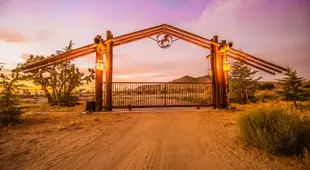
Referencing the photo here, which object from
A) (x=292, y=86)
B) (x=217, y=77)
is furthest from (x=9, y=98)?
(x=292, y=86)

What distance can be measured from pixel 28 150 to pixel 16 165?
64 centimetres

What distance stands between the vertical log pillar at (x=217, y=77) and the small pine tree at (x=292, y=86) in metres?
3.82

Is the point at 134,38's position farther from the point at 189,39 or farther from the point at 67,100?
the point at 67,100

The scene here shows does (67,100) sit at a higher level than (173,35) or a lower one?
lower

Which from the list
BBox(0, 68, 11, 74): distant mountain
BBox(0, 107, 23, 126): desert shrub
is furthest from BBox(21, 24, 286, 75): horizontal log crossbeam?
BBox(0, 107, 23, 126): desert shrub

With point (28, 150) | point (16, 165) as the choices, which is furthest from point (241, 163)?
point (28, 150)

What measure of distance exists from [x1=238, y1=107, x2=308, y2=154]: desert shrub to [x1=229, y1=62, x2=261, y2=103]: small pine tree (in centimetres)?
878

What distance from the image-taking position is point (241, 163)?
2.39 m

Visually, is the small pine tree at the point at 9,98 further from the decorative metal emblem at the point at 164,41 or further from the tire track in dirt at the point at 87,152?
the decorative metal emblem at the point at 164,41

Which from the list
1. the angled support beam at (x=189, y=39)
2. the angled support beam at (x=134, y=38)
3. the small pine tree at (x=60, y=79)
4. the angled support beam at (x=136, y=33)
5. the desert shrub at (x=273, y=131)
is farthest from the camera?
the small pine tree at (x=60, y=79)

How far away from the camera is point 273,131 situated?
9.32 feet

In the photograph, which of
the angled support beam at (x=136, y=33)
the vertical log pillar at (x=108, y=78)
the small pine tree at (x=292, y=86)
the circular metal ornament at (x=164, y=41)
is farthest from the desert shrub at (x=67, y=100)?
the small pine tree at (x=292, y=86)

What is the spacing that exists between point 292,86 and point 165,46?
8176mm

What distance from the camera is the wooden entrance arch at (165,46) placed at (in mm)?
7574
